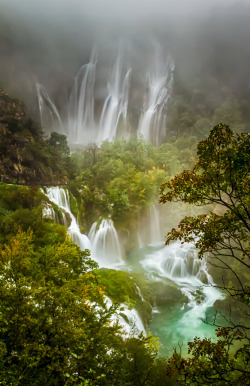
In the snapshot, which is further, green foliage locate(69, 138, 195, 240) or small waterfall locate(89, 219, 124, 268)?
green foliage locate(69, 138, 195, 240)

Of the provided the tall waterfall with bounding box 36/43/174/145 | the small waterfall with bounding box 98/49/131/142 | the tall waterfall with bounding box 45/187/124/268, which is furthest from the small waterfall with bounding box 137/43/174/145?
the tall waterfall with bounding box 45/187/124/268

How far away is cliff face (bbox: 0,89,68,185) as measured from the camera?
23.1 m

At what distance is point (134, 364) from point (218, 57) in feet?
226

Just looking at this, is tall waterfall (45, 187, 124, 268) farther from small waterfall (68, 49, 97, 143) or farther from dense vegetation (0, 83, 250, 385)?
small waterfall (68, 49, 97, 143)

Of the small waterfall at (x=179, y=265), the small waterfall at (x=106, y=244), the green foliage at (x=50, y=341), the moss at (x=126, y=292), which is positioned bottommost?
the green foliage at (x=50, y=341)

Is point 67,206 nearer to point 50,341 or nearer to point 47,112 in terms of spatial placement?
point 50,341

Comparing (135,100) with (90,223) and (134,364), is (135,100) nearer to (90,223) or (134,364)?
(90,223)

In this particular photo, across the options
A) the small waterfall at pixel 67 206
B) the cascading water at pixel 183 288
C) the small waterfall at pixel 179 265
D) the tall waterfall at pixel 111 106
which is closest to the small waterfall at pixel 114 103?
the tall waterfall at pixel 111 106

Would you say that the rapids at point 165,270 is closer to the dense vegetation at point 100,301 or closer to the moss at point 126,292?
the moss at point 126,292

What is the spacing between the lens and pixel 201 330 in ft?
42.9

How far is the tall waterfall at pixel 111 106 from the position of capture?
53.4 m

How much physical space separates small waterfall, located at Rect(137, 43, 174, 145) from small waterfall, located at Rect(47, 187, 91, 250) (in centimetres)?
3297

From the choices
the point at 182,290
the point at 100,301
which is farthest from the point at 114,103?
the point at 100,301

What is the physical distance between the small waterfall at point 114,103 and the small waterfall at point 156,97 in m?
6.88
